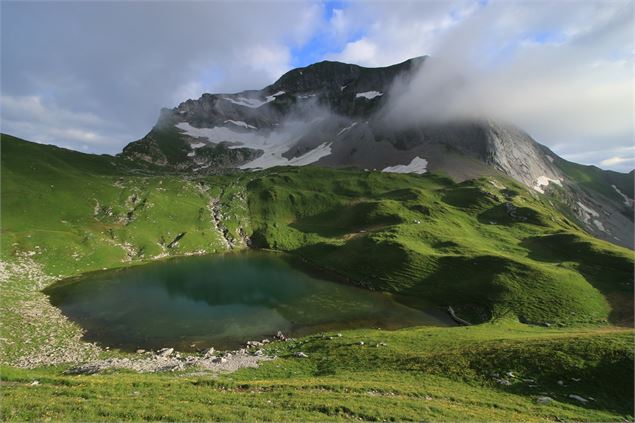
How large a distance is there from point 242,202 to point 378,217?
58403 mm

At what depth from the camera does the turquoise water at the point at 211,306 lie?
47.2 m

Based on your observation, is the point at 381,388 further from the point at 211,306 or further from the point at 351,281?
the point at 351,281

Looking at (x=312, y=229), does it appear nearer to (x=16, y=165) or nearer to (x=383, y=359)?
(x=383, y=359)

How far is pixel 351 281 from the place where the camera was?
78875 mm

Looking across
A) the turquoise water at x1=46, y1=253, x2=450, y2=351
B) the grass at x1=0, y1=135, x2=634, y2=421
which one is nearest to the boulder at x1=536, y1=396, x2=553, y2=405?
the grass at x1=0, y1=135, x2=634, y2=421

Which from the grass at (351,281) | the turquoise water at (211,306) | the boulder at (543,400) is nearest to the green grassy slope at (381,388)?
the grass at (351,281)

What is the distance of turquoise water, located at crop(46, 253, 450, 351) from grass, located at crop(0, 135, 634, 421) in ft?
16.5

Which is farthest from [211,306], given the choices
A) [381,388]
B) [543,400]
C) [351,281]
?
[543,400]

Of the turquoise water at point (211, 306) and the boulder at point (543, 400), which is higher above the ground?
the boulder at point (543, 400)

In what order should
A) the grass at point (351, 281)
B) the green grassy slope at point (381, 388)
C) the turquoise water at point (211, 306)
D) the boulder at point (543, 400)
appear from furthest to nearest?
1. the turquoise water at point (211, 306)
2. the boulder at point (543, 400)
3. the grass at point (351, 281)
4. the green grassy slope at point (381, 388)

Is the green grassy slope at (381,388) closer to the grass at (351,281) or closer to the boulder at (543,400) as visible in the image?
the grass at (351,281)

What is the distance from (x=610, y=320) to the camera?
178ft

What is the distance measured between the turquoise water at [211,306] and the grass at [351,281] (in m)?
5.03

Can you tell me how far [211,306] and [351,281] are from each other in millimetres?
33204
